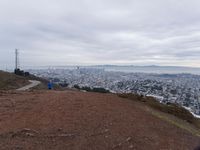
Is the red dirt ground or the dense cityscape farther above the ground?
the red dirt ground

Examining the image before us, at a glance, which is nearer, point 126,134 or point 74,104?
point 126,134

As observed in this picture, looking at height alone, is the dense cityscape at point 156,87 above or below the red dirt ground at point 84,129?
below

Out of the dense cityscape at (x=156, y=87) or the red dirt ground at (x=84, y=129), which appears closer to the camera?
the red dirt ground at (x=84, y=129)

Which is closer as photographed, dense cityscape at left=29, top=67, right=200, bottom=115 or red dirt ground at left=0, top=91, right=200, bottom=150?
red dirt ground at left=0, top=91, right=200, bottom=150

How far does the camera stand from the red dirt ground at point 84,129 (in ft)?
19.6

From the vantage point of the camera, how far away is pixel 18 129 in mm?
6680

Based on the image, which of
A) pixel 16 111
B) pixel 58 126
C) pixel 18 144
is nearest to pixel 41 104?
pixel 16 111

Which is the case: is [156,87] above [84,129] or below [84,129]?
below

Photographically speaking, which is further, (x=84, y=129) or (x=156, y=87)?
(x=156, y=87)

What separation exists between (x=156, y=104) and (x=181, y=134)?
4.57 metres

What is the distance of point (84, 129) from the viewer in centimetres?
677

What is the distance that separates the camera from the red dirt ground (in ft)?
19.6

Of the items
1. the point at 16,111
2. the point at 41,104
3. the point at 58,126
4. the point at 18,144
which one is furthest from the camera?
the point at 41,104

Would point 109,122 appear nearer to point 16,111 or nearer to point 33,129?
point 33,129
